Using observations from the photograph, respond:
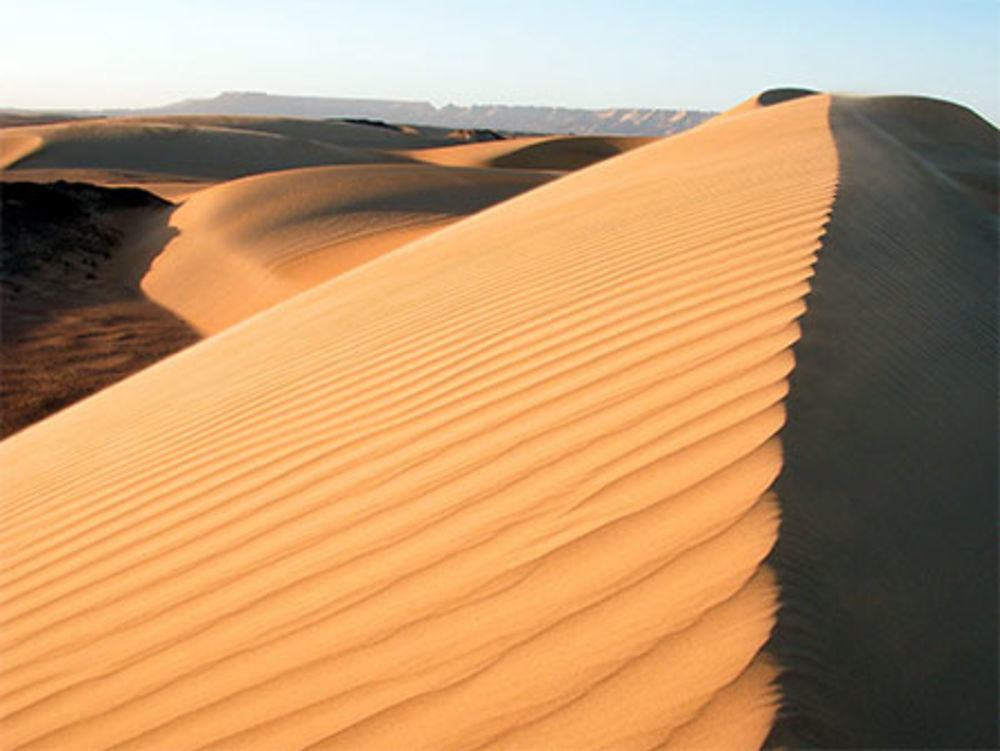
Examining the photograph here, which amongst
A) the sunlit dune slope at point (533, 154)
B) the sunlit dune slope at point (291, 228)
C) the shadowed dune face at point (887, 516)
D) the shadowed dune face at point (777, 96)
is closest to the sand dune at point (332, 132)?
the sunlit dune slope at point (533, 154)

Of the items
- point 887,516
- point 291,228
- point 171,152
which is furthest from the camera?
point 171,152

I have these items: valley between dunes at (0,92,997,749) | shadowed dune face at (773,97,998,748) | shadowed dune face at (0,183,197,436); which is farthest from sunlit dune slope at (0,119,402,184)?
shadowed dune face at (773,97,998,748)

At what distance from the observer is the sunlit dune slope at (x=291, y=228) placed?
38.5 feet

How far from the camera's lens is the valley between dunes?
1604mm

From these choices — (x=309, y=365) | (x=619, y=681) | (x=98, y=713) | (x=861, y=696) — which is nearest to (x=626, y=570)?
(x=619, y=681)

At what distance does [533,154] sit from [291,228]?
2163 centimetres

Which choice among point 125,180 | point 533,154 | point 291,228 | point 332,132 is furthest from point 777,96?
point 332,132

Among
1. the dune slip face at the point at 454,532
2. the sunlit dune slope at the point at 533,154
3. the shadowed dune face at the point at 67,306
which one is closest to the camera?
the dune slip face at the point at 454,532

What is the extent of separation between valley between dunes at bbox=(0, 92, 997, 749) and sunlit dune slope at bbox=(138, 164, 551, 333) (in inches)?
273

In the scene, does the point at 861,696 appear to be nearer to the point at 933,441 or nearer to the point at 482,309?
the point at 933,441

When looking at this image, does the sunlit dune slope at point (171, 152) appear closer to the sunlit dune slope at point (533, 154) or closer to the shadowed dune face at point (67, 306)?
the sunlit dune slope at point (533, 154)

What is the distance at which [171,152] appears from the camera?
32625 mm

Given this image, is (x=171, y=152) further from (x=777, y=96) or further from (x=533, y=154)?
(x=777, y=96)

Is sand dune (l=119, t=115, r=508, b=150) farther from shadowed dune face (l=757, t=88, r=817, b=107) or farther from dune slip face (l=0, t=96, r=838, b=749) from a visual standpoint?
dune slip face (l=0, t=96, r=838, b=749)
